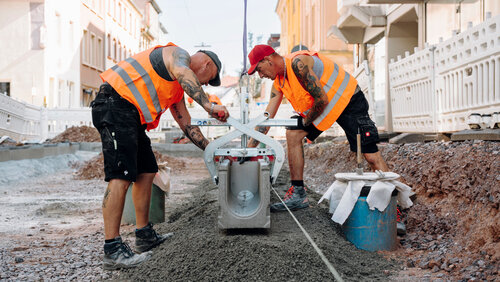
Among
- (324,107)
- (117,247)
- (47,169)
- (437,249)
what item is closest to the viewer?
(117,247)

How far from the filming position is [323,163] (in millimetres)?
10016

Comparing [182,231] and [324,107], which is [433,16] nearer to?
[324,107]

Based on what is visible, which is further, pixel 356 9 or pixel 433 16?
pixel 356 9

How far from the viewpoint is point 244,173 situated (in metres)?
3.98

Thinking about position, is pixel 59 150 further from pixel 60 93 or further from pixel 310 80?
pixel 310 80

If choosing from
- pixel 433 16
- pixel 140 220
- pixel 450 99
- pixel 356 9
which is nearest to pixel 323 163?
pixel 450 99

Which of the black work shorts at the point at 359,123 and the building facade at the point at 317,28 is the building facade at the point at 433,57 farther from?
the building facade at the point at 317,28

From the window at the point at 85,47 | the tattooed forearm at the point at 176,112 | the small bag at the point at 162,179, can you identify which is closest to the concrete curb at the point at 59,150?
the small bag at the point at 162,179

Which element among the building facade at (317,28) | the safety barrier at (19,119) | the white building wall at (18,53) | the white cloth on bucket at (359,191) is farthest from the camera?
the building facade at (317,28)

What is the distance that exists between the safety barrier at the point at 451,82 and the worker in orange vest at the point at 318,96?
2376 mm

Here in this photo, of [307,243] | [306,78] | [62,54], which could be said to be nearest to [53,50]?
[62,54]

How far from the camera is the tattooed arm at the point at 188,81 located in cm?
348

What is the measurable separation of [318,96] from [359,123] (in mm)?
464

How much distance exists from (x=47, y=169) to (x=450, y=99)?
8.61 metres
